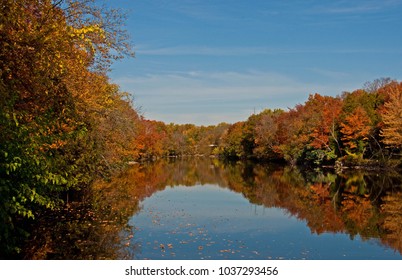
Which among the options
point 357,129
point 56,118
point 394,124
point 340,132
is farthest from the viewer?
point 340,132

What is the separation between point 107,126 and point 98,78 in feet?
24.8

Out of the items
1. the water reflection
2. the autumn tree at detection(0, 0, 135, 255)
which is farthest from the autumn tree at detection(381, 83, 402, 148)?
the autumn tree at detection(0, 0, 135, 255)

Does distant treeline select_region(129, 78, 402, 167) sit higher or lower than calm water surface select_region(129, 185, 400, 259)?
higher

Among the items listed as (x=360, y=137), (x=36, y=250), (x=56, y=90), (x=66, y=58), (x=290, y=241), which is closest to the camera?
(x=56, y=90)

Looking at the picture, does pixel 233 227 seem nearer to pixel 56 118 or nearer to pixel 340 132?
pixel 56 118

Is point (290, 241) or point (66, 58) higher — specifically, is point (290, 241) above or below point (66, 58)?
below

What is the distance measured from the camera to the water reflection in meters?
14.4

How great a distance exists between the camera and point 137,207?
24547 millimetres

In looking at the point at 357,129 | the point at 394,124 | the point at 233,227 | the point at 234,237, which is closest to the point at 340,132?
the point at 357,129

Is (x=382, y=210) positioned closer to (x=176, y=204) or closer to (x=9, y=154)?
(x=176, y=204)

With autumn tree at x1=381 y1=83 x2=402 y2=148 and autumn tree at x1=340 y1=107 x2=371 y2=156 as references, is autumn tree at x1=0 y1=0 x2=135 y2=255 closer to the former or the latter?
autumn tree at x1=381 y1=83 x2=402 y2=148

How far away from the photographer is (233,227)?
63.1 ft

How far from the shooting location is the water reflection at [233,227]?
568 inches

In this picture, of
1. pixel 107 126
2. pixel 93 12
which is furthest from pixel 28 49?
pixel 107 126
